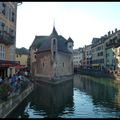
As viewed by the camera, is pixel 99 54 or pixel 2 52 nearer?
pixel 2 52

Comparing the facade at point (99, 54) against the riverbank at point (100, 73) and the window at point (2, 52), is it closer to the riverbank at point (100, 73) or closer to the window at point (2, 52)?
the riverbank at point (100, 73)

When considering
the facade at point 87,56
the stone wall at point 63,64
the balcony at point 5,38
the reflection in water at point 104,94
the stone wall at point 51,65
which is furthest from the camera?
the facade at point 87,56

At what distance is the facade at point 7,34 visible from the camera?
104 ft

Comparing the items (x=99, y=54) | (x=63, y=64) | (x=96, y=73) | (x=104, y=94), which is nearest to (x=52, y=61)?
(x=63, y=64)

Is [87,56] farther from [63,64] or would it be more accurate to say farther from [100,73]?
[63,64]

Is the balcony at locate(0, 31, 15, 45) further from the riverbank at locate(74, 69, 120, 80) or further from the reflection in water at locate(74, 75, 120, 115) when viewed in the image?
the riverbank at locate(74, 69, 120, 80)

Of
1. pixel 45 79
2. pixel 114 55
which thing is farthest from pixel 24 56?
pixel 45 79

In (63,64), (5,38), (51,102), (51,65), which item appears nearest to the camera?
(51,102)

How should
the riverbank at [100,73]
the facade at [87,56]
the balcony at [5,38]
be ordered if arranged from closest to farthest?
1. the balcony at [5,38]
2. the riverbank at [100,73]
3. the facade at [87,56]

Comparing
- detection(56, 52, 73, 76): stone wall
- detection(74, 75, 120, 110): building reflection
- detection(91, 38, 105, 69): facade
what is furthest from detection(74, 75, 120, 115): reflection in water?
detection(91, 38, 105, 69): facade

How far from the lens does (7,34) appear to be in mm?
32469

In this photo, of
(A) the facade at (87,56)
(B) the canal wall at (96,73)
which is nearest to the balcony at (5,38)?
Result: (B) the canal wall at (96,73)

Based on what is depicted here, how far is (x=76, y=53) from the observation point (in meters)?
180

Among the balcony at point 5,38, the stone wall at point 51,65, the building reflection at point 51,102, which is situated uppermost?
the balcony at point 5,38
